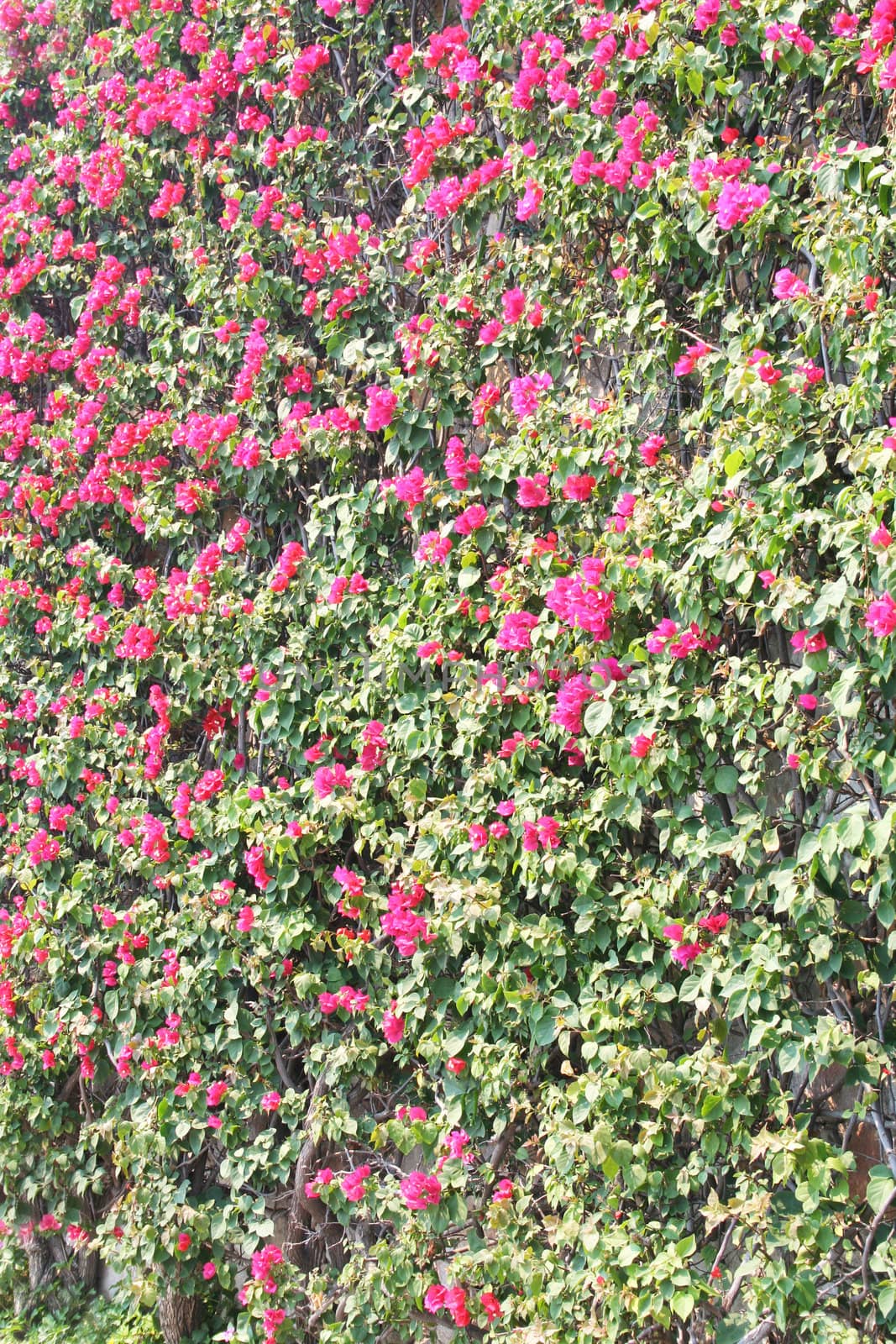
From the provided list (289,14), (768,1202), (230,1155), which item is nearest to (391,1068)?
(230,1155)

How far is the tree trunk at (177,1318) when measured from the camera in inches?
140

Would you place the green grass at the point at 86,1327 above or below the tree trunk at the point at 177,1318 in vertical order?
below

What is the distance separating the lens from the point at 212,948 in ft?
11.5

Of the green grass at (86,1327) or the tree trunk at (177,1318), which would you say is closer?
the tree trunk at (177,1318)

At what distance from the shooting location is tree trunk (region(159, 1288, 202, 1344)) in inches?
140

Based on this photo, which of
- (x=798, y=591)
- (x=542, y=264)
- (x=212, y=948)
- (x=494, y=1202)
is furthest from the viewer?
(x=212, y=948)

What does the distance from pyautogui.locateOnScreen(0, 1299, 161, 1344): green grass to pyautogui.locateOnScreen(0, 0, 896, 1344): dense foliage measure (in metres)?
0.13

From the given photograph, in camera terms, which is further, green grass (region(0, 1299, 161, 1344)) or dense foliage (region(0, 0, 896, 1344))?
green grass (region(0, 1299, 161, 1344))

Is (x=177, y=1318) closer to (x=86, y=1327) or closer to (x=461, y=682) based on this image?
(x=86, y=1327)

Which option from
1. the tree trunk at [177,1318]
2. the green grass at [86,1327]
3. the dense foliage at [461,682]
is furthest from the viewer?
the green grass at [86,1327]

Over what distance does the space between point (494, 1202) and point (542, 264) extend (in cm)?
217

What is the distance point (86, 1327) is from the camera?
3916mm

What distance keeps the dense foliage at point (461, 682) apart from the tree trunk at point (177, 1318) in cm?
3

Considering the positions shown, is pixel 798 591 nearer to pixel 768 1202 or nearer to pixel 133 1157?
pixel 768 1202
